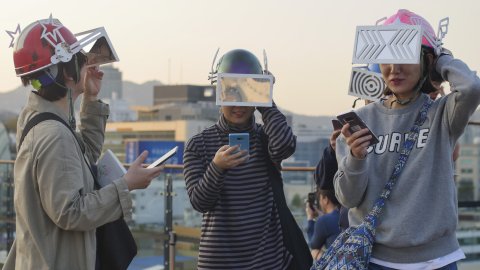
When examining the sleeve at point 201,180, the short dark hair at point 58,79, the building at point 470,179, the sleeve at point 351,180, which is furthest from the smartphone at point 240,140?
the building at point 470,179

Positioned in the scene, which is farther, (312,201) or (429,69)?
(312,201)

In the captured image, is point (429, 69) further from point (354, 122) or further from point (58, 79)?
point (58, 79)

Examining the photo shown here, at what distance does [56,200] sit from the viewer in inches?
113

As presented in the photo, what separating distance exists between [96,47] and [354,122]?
4.23ft

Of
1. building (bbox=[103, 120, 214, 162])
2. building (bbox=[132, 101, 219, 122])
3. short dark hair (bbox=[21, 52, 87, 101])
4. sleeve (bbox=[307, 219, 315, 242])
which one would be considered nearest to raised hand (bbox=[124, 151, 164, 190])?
short dark hair (bbox=[21, 52, 87, 101])

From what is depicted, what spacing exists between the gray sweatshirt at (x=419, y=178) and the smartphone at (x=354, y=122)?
0.11 metres

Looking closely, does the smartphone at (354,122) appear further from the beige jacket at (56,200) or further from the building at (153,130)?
the building at (153,130)

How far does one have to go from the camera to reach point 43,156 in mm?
2891

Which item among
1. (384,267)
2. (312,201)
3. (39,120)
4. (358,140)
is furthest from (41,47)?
(312,201)

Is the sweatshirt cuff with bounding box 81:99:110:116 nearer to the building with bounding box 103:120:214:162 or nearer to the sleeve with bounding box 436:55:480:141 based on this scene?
the sleeve with bounding box 436:55:480:141

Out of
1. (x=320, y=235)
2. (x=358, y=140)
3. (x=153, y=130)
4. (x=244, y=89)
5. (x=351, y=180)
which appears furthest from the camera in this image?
(x=153, y=130)

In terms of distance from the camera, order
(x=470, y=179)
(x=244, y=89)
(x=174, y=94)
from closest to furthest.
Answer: (x=244, y=89) → (x=470, y=179) → (x=174, y=94)

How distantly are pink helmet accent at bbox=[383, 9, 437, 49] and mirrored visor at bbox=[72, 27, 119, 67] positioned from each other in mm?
1207

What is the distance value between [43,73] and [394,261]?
1565mm
